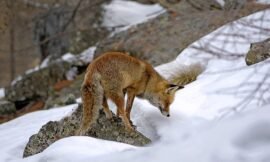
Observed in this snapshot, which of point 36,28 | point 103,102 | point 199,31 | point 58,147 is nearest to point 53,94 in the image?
point 199,31

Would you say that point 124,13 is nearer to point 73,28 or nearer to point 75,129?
point 73,28

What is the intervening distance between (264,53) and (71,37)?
977 centimetres

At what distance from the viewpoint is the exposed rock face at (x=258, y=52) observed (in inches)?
396

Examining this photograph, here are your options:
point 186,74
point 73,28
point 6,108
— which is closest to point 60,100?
point 6,108

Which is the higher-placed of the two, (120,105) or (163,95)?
(120,105)

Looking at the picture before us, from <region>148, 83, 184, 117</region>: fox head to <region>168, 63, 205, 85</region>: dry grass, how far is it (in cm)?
163

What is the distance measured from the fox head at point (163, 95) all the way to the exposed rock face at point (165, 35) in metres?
4.03

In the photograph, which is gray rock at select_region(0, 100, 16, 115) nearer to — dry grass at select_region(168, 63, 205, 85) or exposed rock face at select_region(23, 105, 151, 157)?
dry grass at select_region(168, 63, 205, 85)

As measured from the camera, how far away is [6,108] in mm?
15969

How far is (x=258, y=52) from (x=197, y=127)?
4.87 m

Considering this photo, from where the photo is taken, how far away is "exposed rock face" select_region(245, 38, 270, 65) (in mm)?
10047

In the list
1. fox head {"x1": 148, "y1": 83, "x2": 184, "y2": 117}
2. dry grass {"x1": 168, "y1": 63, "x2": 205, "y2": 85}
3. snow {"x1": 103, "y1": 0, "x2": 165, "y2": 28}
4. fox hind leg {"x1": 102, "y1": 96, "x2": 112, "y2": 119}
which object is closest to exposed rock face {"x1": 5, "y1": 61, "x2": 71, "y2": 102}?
snow {"x1": 103, "y1": 0, "x2": 165, "y2": 28}

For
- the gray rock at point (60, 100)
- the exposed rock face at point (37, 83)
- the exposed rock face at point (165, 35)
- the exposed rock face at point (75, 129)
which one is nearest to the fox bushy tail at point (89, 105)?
the exposed rock face at point (75, 129)

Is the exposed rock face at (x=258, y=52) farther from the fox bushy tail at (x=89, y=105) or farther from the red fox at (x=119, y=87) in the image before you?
the fox bushy tail at (x=89, y=105)
